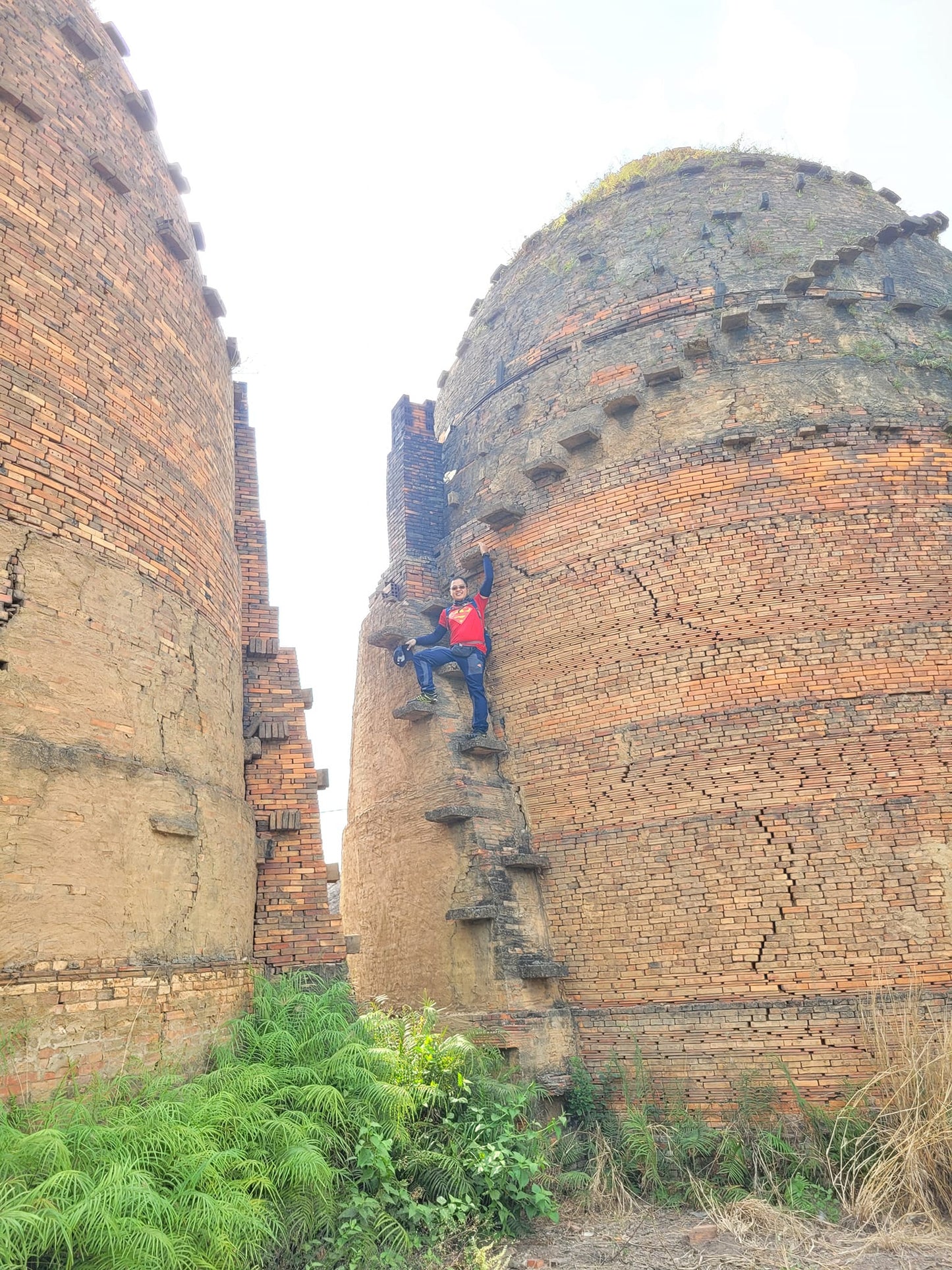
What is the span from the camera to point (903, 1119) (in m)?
6.25

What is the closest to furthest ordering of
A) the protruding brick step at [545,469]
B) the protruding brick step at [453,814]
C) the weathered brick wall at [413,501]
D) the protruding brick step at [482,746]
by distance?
the protruding brick step at [453,814], the protruding brick step at [482,746], the protruding brick step at [545,469], the weathered brick wall at [413,501]

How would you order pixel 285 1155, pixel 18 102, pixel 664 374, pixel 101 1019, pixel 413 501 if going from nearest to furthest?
pixel 285 1155 < pixel 101 1019 < pixel 18 102 < pixel 664 374 < pixel 413 501

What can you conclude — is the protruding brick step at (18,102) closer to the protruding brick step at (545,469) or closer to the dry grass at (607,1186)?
the protruding brick step at (545,469)

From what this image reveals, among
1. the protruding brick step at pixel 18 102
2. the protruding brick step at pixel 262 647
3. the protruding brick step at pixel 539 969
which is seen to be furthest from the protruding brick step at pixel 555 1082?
the protruding brick step at pixel 18 102

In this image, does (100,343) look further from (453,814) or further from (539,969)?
(539,969)

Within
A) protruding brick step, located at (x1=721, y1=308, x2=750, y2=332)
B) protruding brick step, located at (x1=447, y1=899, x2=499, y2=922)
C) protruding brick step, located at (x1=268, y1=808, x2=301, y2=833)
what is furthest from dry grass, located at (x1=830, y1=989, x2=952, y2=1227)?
protruding brick step, located at (x1=721, y1=308, x2=750, y2=332)

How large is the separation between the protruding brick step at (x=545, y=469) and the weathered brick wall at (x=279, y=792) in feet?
9.90

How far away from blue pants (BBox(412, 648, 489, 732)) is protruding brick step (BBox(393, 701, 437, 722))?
169 millimetres

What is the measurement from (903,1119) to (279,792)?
5.25 m

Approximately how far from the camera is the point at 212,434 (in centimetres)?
832

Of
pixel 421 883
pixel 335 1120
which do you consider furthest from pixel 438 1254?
pixel 421 883

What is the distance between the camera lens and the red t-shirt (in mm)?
9820

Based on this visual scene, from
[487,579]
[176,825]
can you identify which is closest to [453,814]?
[487,579]

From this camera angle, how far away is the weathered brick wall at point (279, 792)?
7273 millimetres
